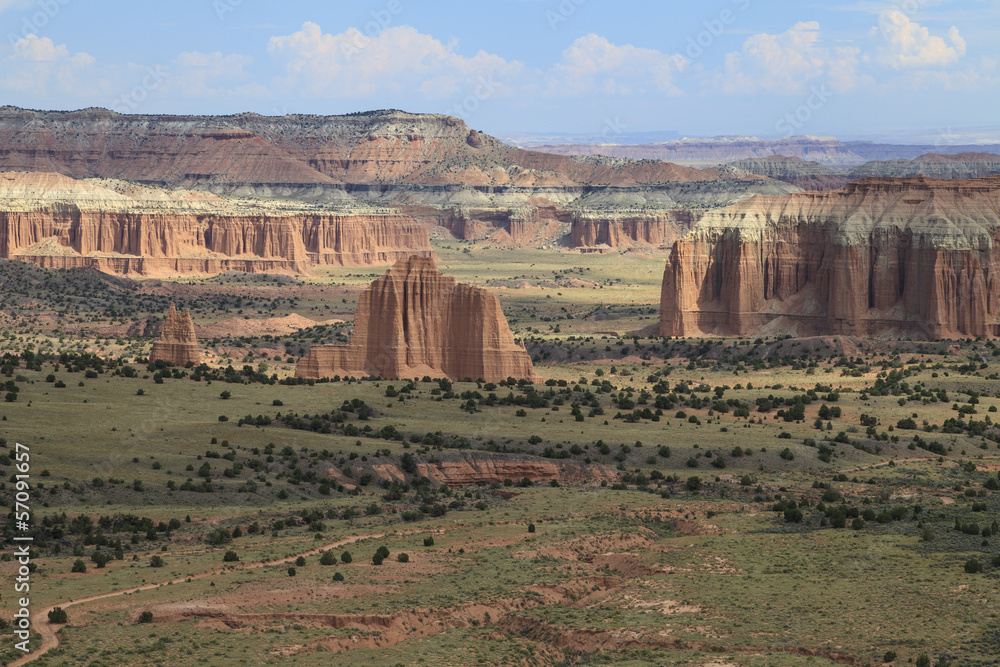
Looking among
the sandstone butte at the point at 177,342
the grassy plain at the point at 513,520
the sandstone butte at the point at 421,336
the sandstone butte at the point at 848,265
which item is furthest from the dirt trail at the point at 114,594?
the sandstone butte at the point at 848,265

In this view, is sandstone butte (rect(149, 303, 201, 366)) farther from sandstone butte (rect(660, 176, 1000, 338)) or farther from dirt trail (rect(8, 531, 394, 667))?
sandstone butte (rect(660, 176, 1000, 338))

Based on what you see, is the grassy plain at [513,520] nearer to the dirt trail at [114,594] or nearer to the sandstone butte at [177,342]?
the dirt trail at [114,594]

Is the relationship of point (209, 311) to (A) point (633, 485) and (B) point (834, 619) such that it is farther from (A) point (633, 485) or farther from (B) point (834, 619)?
(B) point (834, 619)

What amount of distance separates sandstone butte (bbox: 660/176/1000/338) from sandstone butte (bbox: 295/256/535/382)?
41555mm

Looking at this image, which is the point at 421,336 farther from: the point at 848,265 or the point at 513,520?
the point at 848,265

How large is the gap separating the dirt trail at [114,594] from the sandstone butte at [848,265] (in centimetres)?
7490

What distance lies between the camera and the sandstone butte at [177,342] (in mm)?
93375

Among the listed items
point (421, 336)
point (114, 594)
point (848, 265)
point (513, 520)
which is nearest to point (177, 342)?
point (421, 336)

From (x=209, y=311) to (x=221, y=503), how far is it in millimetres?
103884

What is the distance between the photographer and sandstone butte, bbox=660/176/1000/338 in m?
112

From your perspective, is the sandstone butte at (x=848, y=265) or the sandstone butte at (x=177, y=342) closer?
the sandstone butte at (x=177, y=342)

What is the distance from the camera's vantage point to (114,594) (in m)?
40.7

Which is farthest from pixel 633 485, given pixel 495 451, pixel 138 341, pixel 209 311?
pixel 209 311

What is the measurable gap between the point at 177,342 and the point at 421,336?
747 inches
